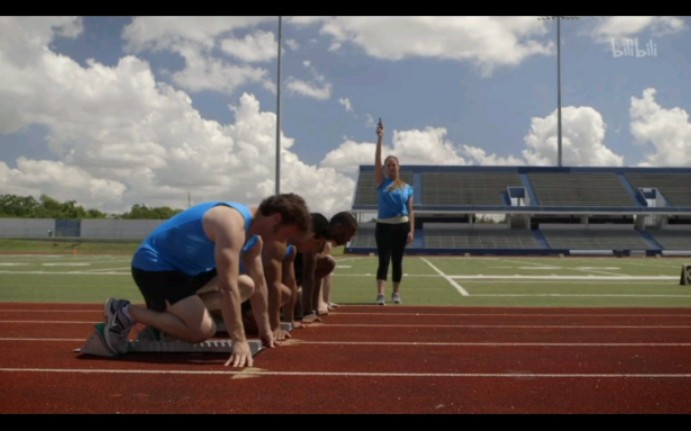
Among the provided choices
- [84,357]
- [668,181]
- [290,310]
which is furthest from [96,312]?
[668,181]

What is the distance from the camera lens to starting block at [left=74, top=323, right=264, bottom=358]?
482 cm

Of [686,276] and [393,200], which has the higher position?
[393,200]

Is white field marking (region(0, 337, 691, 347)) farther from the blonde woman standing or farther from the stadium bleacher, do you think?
the stadium bleacher

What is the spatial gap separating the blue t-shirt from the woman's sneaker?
4.66m

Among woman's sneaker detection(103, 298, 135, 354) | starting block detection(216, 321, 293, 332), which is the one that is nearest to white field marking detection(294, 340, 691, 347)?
starting block detection(216, 321, 293, 332)

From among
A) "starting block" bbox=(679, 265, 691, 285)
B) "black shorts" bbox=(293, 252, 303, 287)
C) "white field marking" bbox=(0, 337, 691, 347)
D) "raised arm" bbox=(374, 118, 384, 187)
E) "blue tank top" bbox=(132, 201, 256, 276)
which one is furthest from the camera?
"starting block" bbox=(679, 265, 691, 285)

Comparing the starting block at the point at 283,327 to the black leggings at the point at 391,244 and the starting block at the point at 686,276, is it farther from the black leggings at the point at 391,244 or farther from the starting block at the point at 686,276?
the starting block at the point at 686,276

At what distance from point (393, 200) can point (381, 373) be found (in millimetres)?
4743

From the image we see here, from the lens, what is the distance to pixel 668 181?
5397 centimetres

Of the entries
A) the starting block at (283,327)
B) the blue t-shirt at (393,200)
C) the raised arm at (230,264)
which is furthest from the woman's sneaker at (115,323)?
the blue t-shirt at (393,200)

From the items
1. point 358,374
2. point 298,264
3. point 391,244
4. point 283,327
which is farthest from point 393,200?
point 358,374

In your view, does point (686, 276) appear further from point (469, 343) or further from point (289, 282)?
point (289, 282)

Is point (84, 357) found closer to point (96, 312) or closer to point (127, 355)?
point (127, 355)

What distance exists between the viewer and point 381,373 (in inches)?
173
